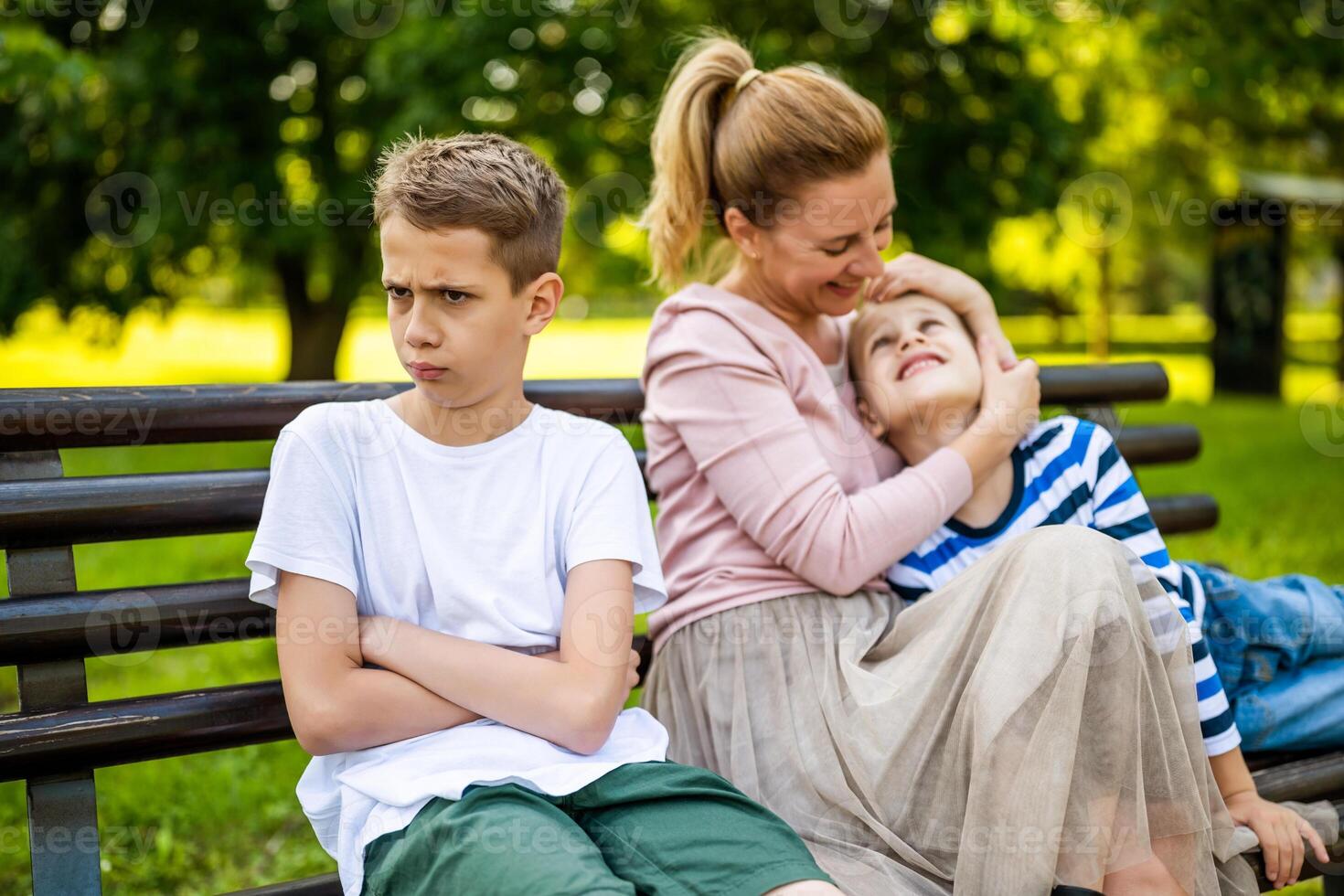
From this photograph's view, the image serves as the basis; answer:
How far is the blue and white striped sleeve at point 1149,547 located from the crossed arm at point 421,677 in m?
1.08

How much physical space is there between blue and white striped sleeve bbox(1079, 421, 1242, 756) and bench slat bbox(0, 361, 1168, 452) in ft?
3.47

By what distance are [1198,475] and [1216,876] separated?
7.84 m

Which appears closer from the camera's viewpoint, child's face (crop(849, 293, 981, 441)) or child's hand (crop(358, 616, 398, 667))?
child's hand (crop(358, 616, 398, 667))

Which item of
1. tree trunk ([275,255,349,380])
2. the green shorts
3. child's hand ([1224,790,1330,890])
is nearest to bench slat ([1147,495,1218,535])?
child's hand ([1224,790,1330,890])

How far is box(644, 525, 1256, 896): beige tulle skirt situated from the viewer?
1.98 metres

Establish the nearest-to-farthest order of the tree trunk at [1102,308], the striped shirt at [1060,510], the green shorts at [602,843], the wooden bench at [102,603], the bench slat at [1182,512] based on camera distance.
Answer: the green shorts at [602,843] < the wooden bench at [102,603] < the striped shirt at [1060,510] < the bench slat at [1182,512] < the tree trunk at [1102,308]

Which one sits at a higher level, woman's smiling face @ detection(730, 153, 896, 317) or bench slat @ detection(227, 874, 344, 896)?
woman's smiling face @ detection(730, 153, 896, 317)

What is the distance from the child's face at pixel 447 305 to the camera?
199cm

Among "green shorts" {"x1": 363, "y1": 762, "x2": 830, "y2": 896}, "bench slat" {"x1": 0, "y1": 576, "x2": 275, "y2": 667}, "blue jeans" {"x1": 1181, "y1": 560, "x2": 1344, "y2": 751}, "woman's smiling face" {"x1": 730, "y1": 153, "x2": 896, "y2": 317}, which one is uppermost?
"woman's smiling face" {"x1": 730, "y1": 153, "x2": 896, "y2": 317}

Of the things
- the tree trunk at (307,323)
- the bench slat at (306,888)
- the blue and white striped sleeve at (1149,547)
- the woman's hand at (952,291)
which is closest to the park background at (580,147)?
the tree trunk at (307,323)

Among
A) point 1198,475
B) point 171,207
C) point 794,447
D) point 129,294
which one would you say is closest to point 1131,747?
point 794,447

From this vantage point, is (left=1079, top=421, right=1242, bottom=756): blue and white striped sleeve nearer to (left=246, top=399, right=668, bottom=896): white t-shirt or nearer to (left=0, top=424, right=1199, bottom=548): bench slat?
(left=246, top=399, right=668, bottom=896): white t-shirt

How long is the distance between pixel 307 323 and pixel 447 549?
13.1 m

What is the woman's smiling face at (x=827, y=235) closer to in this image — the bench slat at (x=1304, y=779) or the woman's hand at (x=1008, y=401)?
the woman's hand at (x=1008, y=401)
